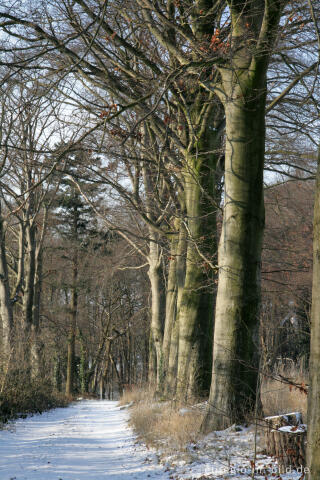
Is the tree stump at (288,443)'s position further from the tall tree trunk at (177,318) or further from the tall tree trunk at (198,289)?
the tall tree trunk at (177,318)

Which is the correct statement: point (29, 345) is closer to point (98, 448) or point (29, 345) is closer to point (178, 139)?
point (98, 448)

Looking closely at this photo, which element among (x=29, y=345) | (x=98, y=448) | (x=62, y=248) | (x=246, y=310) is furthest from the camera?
(x=62, y=248)

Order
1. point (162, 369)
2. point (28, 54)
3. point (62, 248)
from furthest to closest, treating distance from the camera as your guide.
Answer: point (62, 248) → point (162, 369) → point (28, 54)

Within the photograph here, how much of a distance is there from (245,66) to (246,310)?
3.45 metres

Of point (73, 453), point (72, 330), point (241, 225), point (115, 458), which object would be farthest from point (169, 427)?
point (72, 330)

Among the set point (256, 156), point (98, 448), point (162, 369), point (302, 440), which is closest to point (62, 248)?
point (162, 369)

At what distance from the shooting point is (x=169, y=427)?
714cm

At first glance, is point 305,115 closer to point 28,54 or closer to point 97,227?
point 28,54

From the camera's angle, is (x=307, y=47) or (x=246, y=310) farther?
(x=307, y=47)

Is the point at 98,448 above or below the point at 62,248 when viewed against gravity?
below

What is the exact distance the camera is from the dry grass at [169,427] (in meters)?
6.41

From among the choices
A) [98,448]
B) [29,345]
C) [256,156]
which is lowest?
[98,448]

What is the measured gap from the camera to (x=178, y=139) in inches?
385

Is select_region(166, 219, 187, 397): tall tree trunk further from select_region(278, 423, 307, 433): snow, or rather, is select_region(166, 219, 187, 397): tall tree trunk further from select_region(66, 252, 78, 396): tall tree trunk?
select_region(66, 252, 78, 396): tall tree trunk
